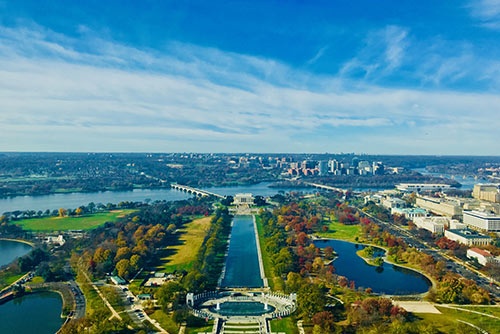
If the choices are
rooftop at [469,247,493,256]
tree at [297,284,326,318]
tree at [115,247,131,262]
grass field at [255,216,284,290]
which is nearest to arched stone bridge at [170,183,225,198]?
grass field at [255,216,284,290]

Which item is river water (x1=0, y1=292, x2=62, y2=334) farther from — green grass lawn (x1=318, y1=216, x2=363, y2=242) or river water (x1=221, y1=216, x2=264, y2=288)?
→ green grass lawn (x1=318, y1=216, x2=363, y2=242)

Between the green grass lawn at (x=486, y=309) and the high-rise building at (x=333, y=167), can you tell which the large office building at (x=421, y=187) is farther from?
the green grass lawn at (x=486, y=309)

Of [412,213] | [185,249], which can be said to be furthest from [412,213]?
[185,249]

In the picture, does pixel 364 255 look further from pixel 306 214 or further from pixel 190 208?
pixel 190 208

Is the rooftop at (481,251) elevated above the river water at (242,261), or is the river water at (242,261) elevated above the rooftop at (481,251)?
the rooftop at (481,251)

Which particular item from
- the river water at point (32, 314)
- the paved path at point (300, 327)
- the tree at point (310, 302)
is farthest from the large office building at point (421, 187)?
the river water at point (32, 314)

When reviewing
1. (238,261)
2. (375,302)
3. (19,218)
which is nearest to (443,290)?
(375,302)
